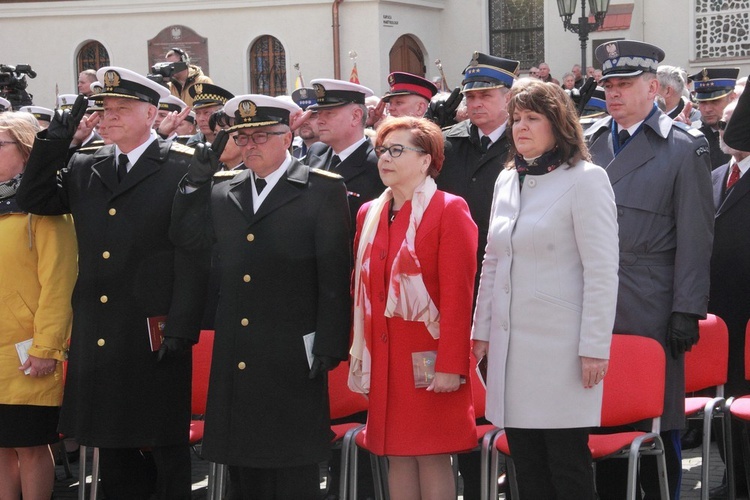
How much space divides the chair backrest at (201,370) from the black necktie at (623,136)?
211cm

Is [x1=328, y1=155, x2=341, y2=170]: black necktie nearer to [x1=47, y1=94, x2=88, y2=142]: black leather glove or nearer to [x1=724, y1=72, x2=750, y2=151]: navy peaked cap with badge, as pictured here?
[x1=47, y1=94, x2=88, y2=142]: black leather glove

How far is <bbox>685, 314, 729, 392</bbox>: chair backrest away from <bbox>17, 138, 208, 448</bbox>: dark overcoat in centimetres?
225

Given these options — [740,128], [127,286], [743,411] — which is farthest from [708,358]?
[127,286]

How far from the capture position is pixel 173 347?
5.00 metres

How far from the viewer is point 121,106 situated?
5184 millimetres

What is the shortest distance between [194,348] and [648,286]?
2138 millimetres

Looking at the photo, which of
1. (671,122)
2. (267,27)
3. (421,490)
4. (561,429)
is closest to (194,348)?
(421,490)

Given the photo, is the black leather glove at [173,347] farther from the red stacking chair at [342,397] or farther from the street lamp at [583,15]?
the street lamp at [583,15]

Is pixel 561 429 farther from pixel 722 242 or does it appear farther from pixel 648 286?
pixel 722 242

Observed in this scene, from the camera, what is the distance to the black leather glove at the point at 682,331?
193 inches

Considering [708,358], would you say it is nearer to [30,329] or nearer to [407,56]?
[30,329]

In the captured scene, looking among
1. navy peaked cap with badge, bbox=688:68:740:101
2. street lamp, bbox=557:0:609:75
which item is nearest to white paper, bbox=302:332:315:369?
navy peaked cap with badge, bbox=688:68:740:101

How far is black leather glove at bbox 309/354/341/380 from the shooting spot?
4695 mm

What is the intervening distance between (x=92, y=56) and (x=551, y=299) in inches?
915
